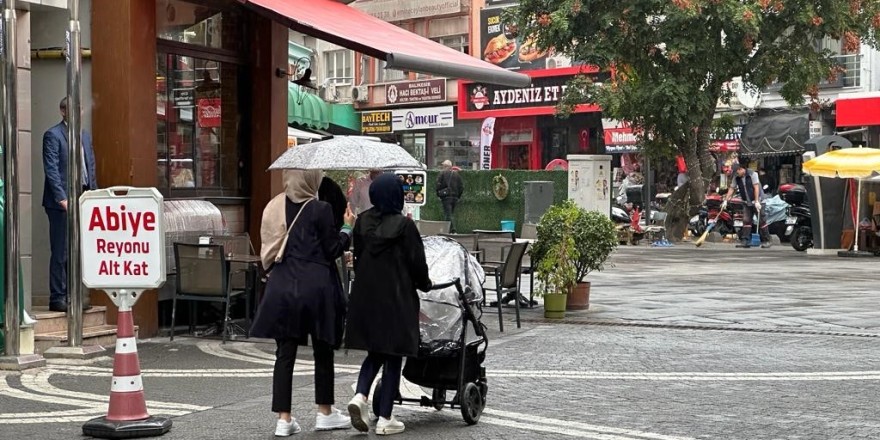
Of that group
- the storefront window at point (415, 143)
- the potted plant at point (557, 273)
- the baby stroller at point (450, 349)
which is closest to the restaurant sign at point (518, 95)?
the storefront window at point (415, 143)

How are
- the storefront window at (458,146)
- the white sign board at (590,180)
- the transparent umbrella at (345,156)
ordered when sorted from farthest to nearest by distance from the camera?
the storefront window at (458,146) < the white sign board at (590,180) < the transparent umbrella at (345,156)

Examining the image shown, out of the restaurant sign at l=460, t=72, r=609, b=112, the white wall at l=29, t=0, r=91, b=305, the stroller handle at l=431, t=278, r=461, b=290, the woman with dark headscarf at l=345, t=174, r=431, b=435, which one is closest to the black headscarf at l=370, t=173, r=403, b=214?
the woman with dark headscarf at l=345, t=174, r=431, b=435

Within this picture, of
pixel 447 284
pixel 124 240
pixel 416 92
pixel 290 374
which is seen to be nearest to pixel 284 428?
pixel 290 374

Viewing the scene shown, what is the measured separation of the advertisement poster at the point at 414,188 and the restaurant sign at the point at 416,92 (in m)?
28.5

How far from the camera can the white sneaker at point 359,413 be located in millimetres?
7672

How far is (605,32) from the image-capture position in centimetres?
2897

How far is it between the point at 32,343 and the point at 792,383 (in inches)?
235

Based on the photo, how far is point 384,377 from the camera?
7930 mm

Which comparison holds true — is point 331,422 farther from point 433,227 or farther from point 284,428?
point 433,227

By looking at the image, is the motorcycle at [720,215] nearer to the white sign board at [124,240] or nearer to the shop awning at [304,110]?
the shop awning at [304,110]

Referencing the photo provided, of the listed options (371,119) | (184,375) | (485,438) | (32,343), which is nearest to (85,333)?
(32,343)

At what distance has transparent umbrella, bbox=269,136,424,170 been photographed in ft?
31.7

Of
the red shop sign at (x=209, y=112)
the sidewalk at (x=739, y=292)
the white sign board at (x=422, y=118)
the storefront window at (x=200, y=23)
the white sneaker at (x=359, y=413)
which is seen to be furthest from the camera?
the white sign board at (x=422, y=118)

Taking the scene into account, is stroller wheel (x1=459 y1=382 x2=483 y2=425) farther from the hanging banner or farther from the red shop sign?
the hanging banner
